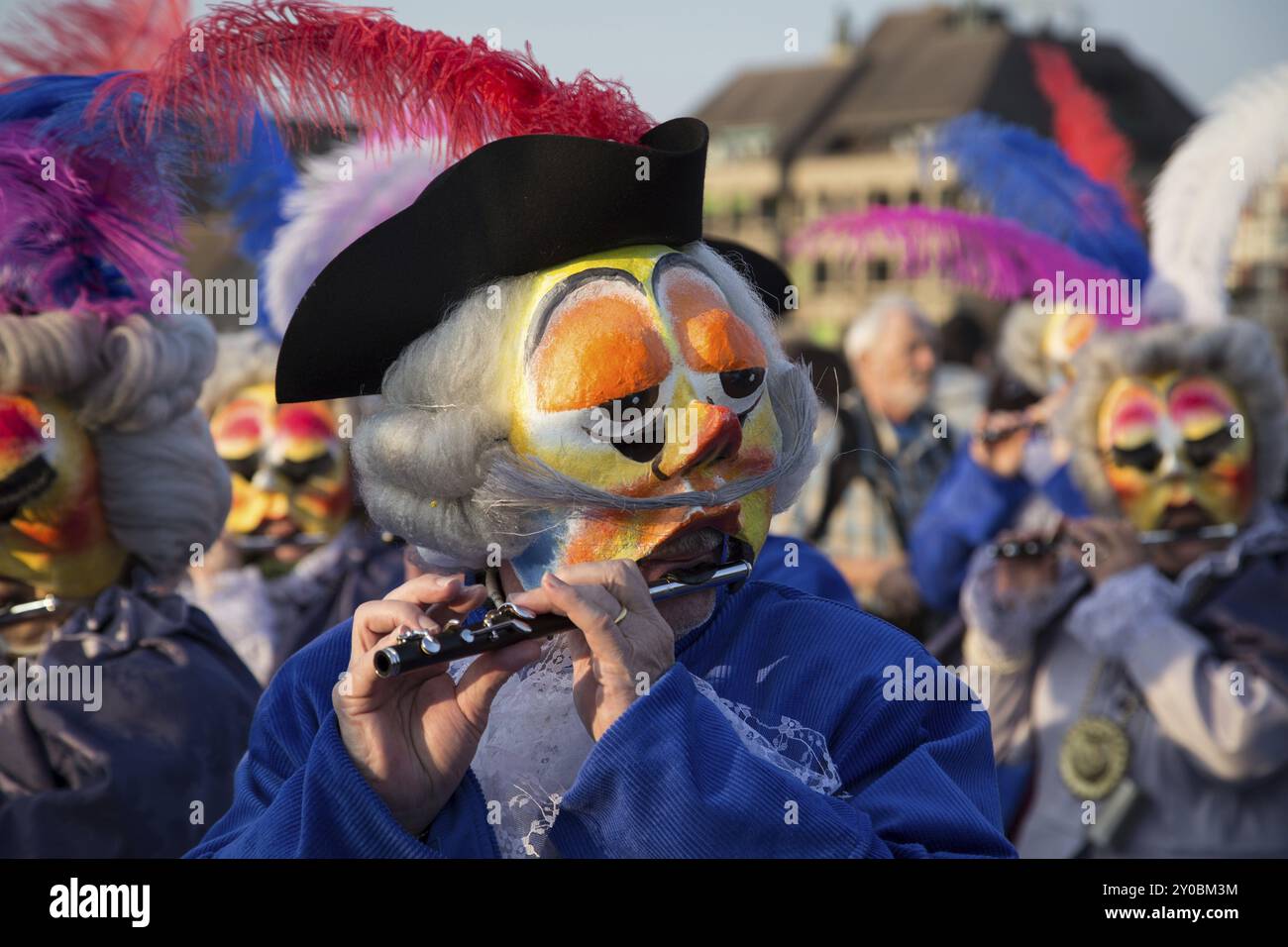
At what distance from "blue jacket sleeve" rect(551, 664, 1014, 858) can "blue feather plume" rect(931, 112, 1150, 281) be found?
330 centimetres

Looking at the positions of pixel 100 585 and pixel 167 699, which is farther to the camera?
pixel 100 585

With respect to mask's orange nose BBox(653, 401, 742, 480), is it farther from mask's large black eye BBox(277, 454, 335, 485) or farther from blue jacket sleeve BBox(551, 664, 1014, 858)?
mask's large black eye BBox(277, 454, 335, 485)

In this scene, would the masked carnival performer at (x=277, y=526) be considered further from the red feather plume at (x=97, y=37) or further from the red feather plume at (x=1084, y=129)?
the red feather plume at (x=1084, y=129)

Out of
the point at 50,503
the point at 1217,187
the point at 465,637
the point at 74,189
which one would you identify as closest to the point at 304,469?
the point at 50,503

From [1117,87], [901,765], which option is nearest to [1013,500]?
[901,765]

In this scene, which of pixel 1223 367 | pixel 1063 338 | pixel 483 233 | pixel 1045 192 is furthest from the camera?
pixel 1063 338

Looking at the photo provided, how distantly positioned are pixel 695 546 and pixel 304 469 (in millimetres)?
3396

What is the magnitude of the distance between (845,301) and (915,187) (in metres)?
2.55

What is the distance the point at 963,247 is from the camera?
462 centimetres

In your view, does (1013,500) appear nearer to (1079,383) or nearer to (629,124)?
(1079,383)

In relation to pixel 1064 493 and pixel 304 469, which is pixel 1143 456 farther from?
pixel 304 469

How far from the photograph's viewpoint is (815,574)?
130 inches

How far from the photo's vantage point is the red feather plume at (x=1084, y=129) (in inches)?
236

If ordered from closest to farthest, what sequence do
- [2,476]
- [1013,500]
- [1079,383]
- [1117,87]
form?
[2,476] → [1079,383] → [1013,500] → [1117,87]
